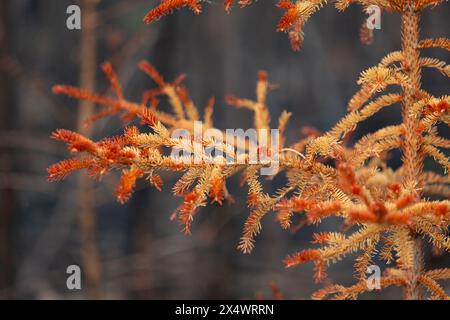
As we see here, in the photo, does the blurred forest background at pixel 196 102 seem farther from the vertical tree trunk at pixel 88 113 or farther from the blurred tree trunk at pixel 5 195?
the vertical tree trunk at pixel 88 113

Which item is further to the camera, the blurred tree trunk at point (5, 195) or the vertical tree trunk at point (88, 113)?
the blurred tree trunk at point (5, 195)

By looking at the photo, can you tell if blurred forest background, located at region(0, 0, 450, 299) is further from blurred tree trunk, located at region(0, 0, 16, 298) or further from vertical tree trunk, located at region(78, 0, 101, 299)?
vertical tree trunk, located at region(78, 0, 101, 299)

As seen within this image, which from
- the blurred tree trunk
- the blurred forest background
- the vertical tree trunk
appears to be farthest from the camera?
the blurred forest background

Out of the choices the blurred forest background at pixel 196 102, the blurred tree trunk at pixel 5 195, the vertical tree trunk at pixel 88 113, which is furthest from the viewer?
the blurred forest background at pixel 196 102

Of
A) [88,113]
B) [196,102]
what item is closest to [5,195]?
[88,113]

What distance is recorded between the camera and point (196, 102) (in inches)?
215

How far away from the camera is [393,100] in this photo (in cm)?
143

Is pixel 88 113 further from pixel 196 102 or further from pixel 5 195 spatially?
pixel 196 102

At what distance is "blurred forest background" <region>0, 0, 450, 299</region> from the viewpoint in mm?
5285

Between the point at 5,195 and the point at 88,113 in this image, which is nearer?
the point at 88,113

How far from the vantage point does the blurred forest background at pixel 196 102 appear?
5285mm

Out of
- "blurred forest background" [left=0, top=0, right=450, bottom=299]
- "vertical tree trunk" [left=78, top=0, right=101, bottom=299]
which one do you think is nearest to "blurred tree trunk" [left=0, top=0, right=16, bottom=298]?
"blurred forest background" [left=0, top=0, right=450, bottom=299]

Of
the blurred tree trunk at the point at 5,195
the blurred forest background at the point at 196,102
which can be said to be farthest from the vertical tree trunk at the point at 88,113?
the blurred forest background at the point at 196,102
